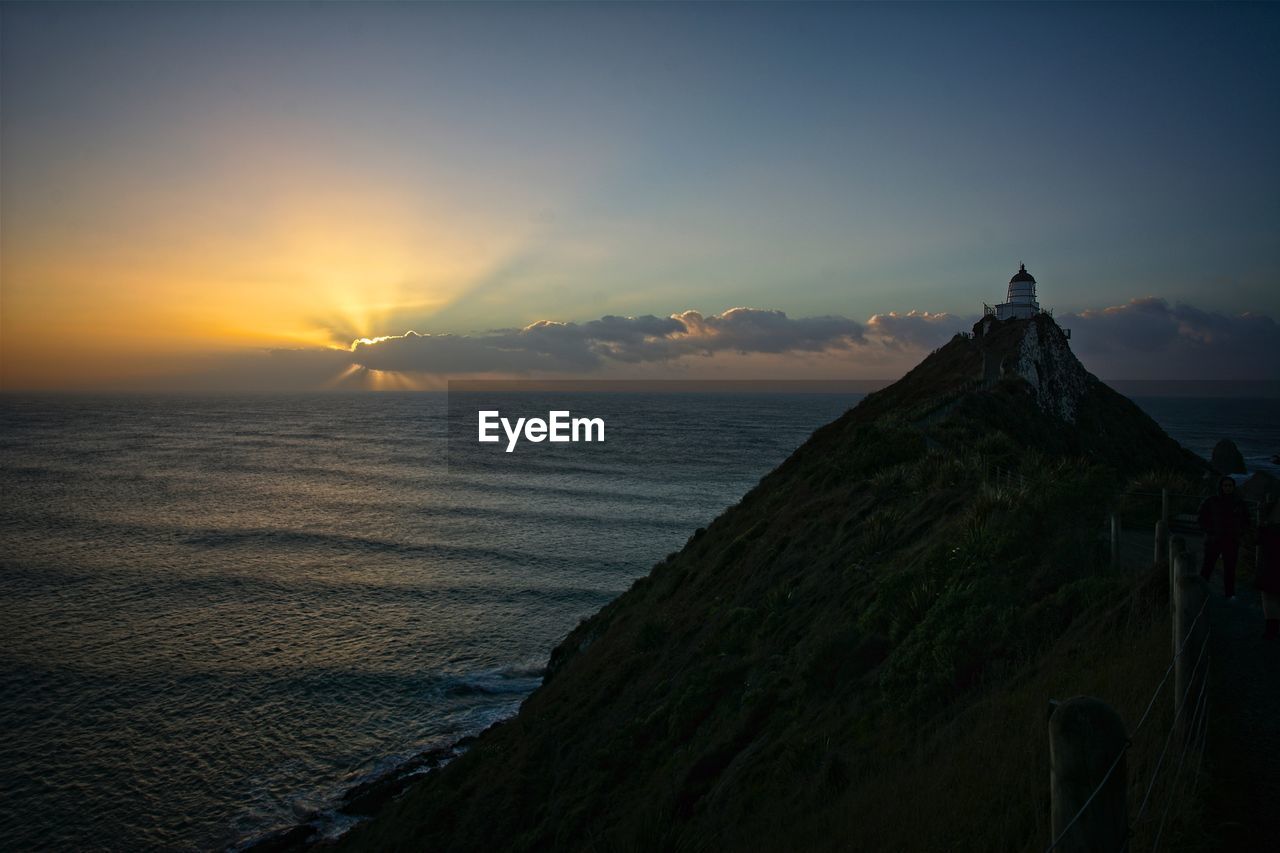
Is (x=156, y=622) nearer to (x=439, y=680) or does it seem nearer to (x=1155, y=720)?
(x=439, y=680)

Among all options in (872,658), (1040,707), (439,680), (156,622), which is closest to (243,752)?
(439,680)

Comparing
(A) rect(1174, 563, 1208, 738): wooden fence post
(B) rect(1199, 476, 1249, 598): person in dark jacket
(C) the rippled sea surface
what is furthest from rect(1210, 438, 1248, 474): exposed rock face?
(A) rect(1174, 563, 1208, 738): wooden fence post

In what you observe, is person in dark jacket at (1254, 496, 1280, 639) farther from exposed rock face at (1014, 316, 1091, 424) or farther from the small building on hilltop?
the small building on hilltop

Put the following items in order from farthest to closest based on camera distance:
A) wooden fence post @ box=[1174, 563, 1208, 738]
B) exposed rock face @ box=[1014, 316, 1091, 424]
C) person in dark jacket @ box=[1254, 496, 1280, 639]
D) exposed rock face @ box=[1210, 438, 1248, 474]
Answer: exposed rock face @ box=[1014, 316, 1091, 424] < exposed rock face @ box=[1210, 438, 1248, 474] < person in dark jacket @ box=[1254, 496, 1280, 639] < wooden fence post @ box=[1174, 563, 1208, 738]

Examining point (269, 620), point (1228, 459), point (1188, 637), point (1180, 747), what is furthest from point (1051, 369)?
point (269, 620)

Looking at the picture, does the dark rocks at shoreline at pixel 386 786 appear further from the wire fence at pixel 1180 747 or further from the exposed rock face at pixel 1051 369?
the exposed rock face at pixel 1051 369

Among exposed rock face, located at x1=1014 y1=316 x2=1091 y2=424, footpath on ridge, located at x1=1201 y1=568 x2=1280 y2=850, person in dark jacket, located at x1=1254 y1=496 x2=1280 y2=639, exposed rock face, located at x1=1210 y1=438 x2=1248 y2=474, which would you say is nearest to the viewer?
footpath on ridge, located at x1=1201 y1=568 x2=1280 y2=850
